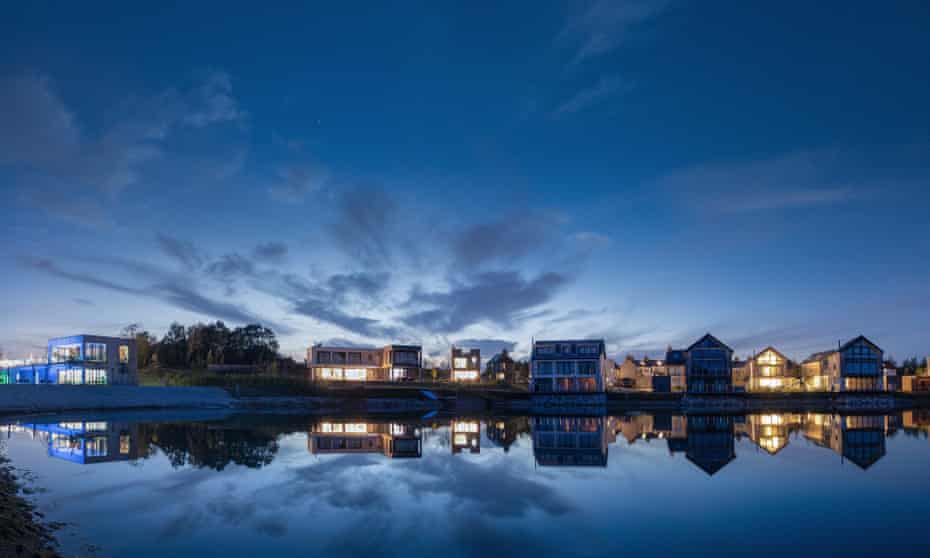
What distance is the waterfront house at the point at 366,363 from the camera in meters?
91.6

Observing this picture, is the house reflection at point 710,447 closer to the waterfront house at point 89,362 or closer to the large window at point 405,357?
the waterfront house at point 89,362

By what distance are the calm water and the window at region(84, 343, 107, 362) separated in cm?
3073

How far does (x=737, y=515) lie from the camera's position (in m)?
15.2

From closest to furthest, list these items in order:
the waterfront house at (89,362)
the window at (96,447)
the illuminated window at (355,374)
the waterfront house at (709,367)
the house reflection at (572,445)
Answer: the house reflection at (572,445), the window at (96,447), the waterfront house at (89,362), the waterfront house at (709,367), the illuminated window at (355,374)

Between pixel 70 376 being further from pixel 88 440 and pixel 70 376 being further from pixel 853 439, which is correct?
pixel 853 439

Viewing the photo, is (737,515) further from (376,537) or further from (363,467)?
(363,467)

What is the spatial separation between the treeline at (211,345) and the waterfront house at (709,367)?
6539cm

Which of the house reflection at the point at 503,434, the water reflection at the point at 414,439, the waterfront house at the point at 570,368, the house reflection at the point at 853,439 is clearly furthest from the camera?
the waterfront house at the point at 570,368

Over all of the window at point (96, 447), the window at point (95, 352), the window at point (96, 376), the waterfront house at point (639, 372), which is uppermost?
the window at point (95, 352)

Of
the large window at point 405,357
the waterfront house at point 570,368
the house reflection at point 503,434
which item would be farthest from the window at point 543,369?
the house reflection at point 503,434

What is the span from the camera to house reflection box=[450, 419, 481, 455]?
2981cm

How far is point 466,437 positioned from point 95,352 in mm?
46479

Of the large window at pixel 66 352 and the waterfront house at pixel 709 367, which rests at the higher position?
the large window at pixel 66 352

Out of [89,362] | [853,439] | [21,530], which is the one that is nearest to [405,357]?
[89,362]
